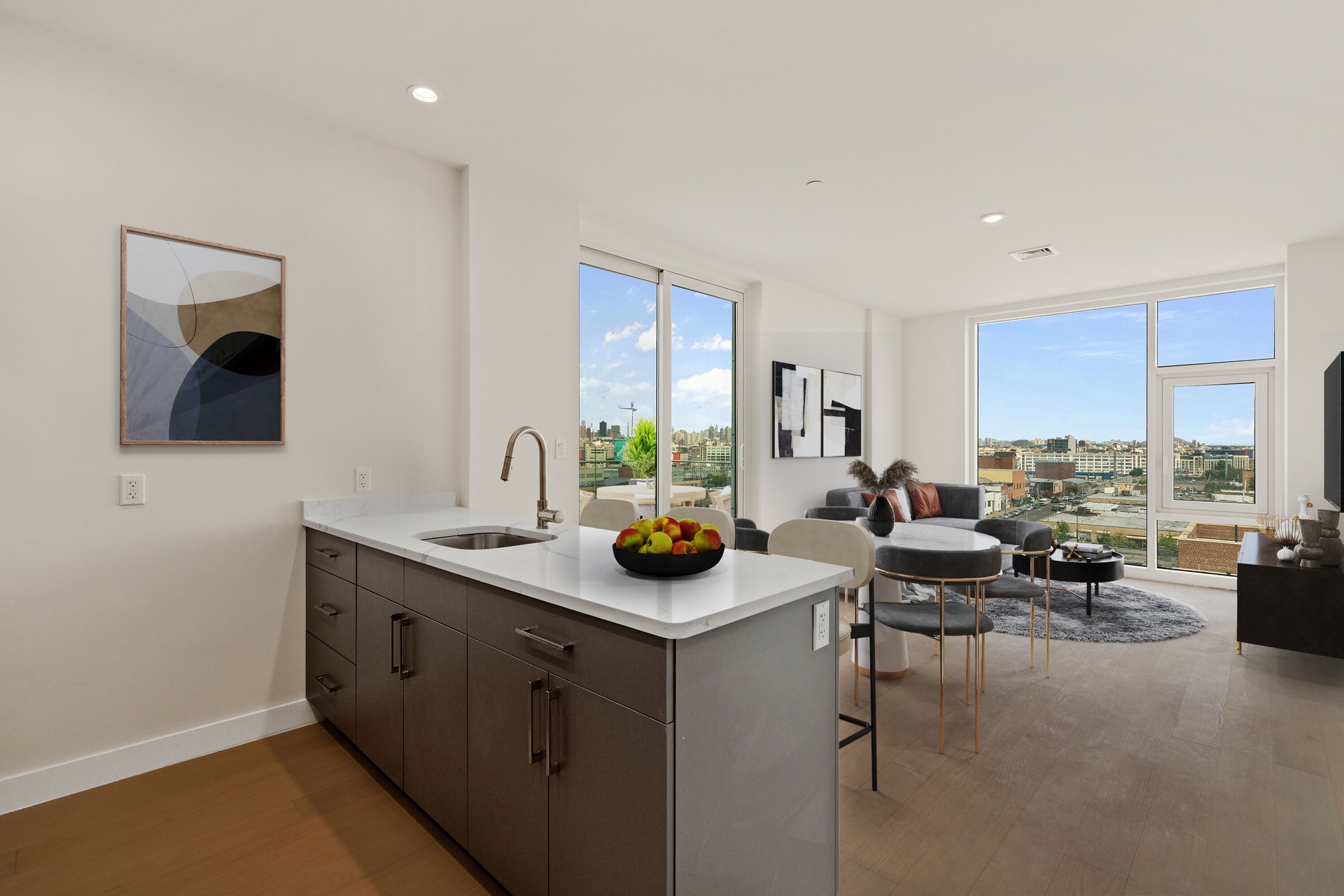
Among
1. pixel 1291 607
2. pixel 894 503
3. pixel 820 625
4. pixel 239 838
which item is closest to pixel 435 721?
pixel 239 838

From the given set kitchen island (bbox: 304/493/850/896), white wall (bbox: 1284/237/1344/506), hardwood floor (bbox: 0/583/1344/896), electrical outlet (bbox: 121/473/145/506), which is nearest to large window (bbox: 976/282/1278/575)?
white wall (bbox: 1284/237/1344/506)

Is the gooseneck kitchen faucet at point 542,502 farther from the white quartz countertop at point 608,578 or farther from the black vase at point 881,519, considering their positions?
the black vase at point 881,519

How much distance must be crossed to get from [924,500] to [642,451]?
10.4 feet

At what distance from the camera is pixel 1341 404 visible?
3.52 m

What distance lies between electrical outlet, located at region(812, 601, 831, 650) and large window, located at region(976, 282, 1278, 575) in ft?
17.1

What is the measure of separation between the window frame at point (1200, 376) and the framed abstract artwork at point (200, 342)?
6222 millimetres

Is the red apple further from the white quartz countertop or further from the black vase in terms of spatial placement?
the black vase

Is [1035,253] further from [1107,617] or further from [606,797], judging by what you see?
[606,797]

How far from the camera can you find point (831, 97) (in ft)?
8.27

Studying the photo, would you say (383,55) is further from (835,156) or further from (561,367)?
(835,156)

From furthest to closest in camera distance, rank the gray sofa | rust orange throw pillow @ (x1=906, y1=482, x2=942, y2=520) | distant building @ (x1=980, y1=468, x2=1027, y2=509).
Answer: distant building @ (x1=980, y1=468, x2=1027, y2=509), rust orange throw pillow @ (x1=906, y1=482, x2=942, y2=520), the gray sofa

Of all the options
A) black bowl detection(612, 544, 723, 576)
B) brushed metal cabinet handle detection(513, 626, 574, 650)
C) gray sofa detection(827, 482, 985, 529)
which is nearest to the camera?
brushed metal cabinet handle detection(513, 626, 574, 650)

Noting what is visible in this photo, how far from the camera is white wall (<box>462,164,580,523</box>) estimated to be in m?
3.09

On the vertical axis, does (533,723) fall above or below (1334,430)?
below
